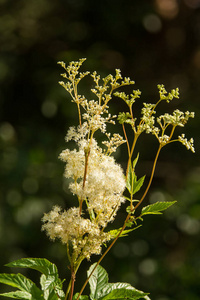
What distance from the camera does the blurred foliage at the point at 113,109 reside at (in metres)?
3.02

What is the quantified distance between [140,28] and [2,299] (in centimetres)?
225

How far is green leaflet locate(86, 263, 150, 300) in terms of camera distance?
2.70 feet

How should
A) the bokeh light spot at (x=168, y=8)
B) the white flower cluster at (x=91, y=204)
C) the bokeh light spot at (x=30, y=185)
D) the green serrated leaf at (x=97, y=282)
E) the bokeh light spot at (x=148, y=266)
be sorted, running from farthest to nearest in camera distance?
the bokeh light spot at (x=168, y=8) → the bokeh light spot at (x=148, y=266) → the bokeh light spot at (x=30, y=185) → the green serrated leaf at (x=97, y=282) → the white flower cluster at (x=91, y=204)

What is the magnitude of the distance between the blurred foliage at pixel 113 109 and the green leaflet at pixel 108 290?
2.04 m

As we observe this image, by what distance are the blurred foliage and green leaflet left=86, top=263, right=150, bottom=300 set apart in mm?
2044

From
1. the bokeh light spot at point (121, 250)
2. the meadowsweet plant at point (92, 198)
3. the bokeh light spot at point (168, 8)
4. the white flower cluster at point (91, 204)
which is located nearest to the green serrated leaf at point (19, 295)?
the meadowsweet plant at point (92, 198)

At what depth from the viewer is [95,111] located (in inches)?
31.8

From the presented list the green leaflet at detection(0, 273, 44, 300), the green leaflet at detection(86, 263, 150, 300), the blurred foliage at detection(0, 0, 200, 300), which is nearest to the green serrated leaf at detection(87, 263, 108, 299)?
the green leaflet at detection(86, 263, 150, 300)

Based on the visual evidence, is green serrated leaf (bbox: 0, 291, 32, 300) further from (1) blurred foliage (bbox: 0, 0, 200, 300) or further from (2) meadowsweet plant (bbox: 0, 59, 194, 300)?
(1) blurred foliage (bbox: 0, 0, 200, 300)

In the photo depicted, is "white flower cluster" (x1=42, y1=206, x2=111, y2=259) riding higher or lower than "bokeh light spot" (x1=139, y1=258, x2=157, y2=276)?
higher

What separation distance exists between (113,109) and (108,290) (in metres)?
2.36

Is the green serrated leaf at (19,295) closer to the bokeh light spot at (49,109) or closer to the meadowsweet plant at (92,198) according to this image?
the meadowsweet plant at (92,198)

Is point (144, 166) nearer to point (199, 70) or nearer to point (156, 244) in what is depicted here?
point (156, 244)

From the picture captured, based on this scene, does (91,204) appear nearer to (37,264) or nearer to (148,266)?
(37,264)
